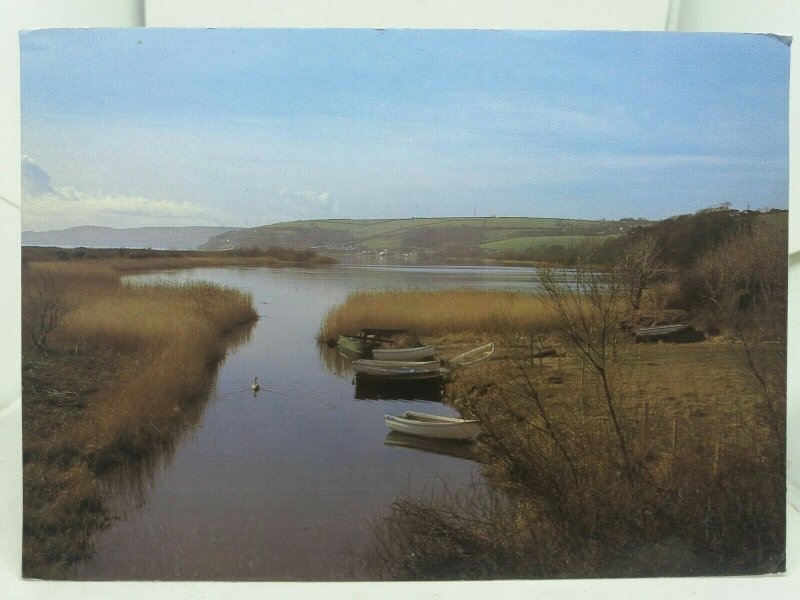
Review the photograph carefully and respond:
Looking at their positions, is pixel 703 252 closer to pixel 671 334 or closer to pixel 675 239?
pixel 675 239

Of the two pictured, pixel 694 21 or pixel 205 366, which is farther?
pixel 694 21

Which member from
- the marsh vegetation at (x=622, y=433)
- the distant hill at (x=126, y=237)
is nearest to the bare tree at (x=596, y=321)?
the marsh vegetation at (x=622, y=433)

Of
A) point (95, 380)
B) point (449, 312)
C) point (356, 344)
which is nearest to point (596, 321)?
point (449, 312)

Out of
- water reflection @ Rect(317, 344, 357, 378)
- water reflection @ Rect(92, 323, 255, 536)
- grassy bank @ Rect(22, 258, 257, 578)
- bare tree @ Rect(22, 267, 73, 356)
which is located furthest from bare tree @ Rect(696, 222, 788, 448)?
bare tree @ Rect(22, 267, 73, 356)

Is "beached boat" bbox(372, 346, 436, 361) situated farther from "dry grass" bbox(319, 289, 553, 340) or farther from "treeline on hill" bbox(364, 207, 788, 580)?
"treeline on hill" bbox(364, 207, 788, 580)

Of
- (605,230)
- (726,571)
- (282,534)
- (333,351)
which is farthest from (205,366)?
(726,571)

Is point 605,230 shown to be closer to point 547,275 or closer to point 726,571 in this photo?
point 547,275
